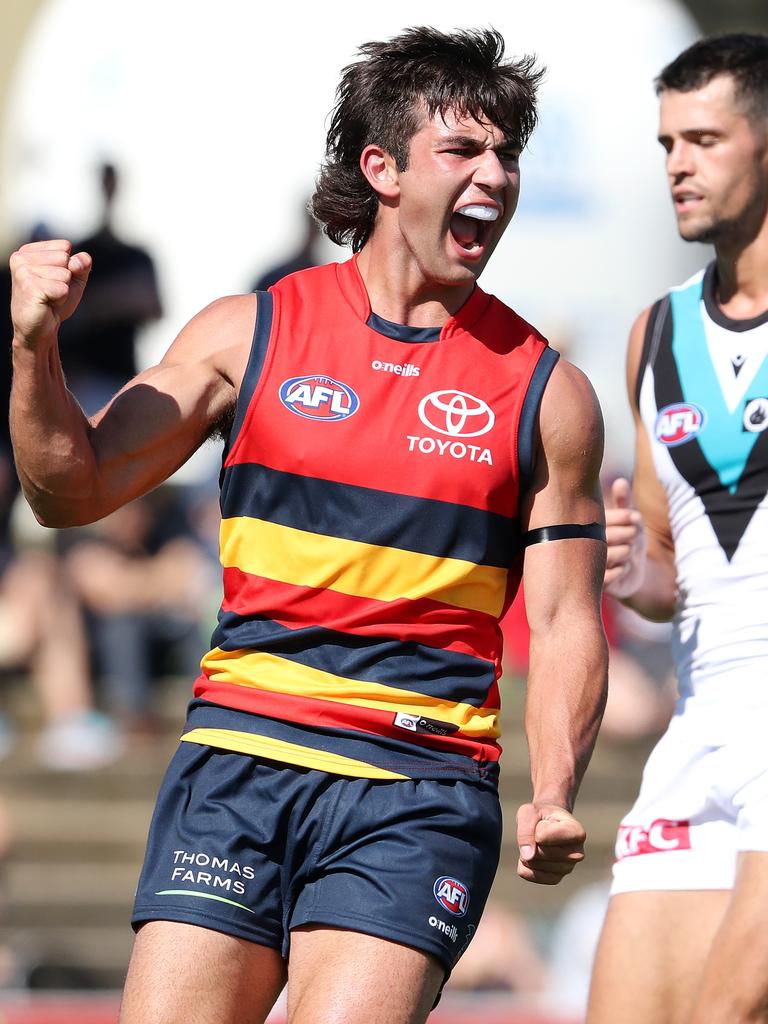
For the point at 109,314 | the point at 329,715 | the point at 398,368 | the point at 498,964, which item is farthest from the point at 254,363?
the point at 109,314

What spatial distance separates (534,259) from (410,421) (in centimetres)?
901

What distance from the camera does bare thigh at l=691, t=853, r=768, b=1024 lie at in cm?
390

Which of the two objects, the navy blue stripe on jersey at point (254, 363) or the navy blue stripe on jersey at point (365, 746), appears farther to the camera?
the navy blue stripe on jersey at point (254, 363)

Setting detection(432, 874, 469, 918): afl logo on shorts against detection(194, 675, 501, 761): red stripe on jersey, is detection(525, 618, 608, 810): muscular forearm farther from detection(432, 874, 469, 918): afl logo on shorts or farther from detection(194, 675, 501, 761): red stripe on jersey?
detection(432, 874, 469, 918): afl logo on shorts

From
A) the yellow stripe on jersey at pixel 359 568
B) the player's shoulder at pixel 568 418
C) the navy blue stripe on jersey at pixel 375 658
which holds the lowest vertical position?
the navy blue stripe on jersey at pixel 375 658

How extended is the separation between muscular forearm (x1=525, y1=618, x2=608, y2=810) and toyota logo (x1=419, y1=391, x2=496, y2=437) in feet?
1.52

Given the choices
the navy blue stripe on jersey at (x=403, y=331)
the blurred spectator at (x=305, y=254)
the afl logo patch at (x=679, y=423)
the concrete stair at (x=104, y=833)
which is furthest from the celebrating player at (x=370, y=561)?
the blurred spectator at (x=305, y=254)

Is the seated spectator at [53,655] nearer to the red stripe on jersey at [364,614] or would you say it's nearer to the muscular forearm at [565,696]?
the red stripe on jersey at [364,614]

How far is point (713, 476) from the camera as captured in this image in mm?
4480

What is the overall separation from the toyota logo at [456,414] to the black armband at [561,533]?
0.25m

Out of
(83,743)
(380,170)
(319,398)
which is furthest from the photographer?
(83,743)

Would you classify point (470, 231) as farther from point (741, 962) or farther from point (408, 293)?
point (741, 962)

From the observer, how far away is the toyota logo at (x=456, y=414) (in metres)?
3.64

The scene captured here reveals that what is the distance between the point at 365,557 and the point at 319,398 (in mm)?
364
